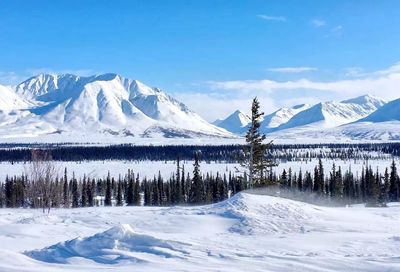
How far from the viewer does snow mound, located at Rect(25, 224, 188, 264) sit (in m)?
15.4

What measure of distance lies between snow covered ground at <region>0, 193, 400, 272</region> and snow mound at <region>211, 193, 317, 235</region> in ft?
0.15

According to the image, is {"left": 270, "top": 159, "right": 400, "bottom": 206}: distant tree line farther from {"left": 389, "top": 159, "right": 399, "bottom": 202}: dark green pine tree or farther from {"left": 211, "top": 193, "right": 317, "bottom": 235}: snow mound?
{"left": 211, "top": 193, "right": 317, "bottom": 235}: snow mound

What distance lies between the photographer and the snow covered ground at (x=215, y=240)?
1417cm

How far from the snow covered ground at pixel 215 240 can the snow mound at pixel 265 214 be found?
0.15 feet

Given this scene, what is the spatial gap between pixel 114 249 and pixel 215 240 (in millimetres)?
3870

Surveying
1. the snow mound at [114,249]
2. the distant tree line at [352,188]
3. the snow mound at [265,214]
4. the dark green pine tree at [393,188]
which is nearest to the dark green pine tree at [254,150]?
the snow mound at [265,214]

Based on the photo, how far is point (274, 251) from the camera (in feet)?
53.6

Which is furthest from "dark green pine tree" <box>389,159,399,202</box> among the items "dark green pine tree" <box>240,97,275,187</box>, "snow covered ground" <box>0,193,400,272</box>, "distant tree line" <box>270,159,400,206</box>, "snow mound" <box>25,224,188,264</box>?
"snow mound" <box>25,224,188,264</box>

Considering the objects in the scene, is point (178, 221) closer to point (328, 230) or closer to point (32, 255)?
point (328, 230)

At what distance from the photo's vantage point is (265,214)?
22.7 meters

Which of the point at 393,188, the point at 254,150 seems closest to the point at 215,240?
the point at 254,150

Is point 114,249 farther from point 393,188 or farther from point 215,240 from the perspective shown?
point 393,188

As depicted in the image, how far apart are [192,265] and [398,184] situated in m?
77.4

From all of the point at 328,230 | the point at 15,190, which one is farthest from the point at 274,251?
the point at 15,190
